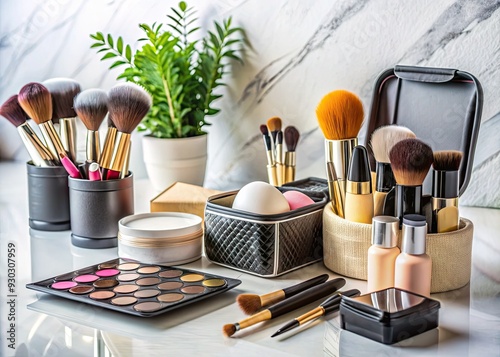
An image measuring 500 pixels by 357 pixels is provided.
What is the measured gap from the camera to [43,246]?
50.1 inches

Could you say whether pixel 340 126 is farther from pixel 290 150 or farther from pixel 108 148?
pixel 108 148

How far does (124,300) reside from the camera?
980mm

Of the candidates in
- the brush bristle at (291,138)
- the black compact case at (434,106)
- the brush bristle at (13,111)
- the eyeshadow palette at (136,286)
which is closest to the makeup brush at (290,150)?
the brush bristle at (291,138)

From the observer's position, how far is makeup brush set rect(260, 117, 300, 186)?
1.37 m

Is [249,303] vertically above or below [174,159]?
below

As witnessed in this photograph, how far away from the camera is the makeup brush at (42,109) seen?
1.29 m

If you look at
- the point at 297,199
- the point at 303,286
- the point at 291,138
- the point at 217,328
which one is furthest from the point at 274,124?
the point at 217,328

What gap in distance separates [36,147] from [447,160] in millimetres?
701

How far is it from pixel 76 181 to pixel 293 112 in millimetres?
532

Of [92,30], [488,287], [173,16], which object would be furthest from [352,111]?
[92,30]

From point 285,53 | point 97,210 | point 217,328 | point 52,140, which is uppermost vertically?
point 285,53

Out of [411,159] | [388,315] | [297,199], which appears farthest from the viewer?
[297,199]

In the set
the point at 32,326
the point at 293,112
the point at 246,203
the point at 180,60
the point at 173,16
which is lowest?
the point at 32,326

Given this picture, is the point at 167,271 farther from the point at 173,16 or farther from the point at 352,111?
the point at 173,16
